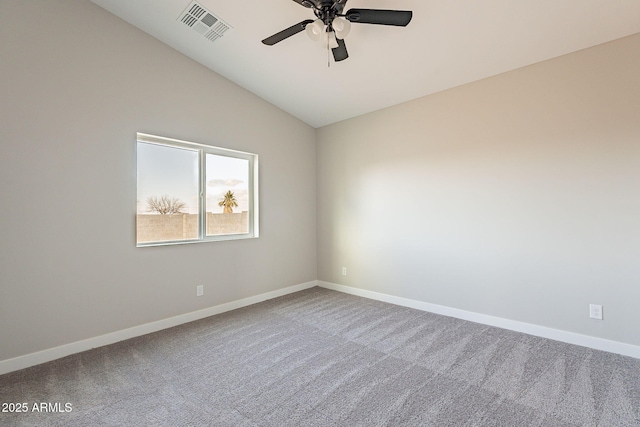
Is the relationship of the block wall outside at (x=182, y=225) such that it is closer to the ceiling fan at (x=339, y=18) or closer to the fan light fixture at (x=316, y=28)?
the ceiling fan at (x=339, y=18)

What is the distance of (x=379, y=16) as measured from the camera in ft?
6.31

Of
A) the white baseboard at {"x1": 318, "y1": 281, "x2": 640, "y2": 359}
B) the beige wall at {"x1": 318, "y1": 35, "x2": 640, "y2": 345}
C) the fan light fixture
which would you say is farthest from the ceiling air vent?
the white baseboard at {"x1": 318, "y1": 281, "x2": 640, "y2": 359}

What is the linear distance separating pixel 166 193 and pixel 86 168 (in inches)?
29.3

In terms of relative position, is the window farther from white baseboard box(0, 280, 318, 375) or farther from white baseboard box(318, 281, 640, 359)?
white baseboard box(318, 281, 640, 359)

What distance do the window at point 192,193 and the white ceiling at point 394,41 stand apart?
107cm

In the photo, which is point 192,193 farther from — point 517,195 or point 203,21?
point 517,195

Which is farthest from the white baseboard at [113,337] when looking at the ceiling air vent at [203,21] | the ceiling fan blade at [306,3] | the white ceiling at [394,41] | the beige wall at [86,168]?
the ceiling fan blade at [306,3]

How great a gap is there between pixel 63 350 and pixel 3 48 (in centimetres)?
250

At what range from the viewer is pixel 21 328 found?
2.26m

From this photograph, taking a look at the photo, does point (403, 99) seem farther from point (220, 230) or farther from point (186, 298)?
point (186, 298)

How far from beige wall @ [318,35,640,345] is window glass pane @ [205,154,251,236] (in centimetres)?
166

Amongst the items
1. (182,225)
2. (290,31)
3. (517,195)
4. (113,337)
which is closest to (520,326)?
(517,195)

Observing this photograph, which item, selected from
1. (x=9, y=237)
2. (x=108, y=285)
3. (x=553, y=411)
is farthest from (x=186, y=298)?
(x=553, y=411)

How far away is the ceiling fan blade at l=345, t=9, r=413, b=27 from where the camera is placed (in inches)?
73.2
